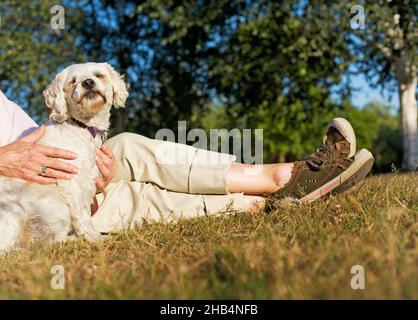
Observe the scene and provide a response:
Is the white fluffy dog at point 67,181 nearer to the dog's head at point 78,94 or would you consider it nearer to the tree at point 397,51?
Answer: the dog's head at point 78,94

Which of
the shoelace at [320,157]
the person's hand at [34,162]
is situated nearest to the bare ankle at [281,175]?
the shoelace at [320,157]

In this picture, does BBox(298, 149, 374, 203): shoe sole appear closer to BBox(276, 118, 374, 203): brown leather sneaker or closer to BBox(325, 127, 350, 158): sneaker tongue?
BBox(276, 118, 374, 203): brown leather sneaker

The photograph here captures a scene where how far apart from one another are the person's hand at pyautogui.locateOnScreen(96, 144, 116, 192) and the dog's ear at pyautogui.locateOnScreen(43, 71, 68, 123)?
0.38 m

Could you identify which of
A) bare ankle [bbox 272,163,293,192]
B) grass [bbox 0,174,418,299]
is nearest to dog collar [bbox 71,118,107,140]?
grass [bbox 0,174,418,299]

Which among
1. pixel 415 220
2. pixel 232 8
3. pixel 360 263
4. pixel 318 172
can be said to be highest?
pixel 232 8

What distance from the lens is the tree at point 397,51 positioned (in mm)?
10180

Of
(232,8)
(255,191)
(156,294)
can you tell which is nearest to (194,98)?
(232,8)

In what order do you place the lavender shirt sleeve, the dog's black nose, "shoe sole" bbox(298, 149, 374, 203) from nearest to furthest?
"shoe sole" bbox(298, 149, 374, 203), the dog's black nose, the lavender shirt sleeve

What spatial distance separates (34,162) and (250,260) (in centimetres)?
205

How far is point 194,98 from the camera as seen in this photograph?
13.0m

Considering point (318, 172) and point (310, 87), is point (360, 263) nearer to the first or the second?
point (318, 172)

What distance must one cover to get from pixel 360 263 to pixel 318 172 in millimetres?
1931

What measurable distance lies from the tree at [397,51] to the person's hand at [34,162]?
7.57 meters

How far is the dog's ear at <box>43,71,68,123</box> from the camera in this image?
12.8 feet
